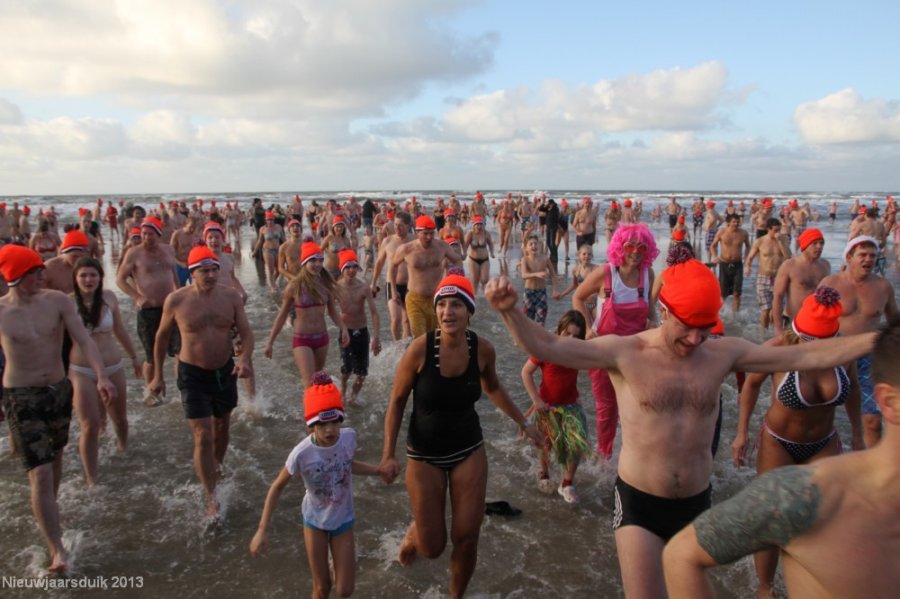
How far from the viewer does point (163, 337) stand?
485 centimetres

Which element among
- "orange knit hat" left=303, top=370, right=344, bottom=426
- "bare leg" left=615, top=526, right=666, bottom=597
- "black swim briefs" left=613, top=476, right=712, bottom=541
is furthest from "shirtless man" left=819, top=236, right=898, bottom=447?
"orange knit hat" left=303, top=370, right=344, bottom=426

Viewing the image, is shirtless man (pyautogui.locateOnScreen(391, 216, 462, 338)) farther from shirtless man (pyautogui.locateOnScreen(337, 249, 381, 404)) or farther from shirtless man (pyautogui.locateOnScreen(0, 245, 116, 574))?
shirtless man (pyautogui.locateOnScreen(0, 245, 116, 574))

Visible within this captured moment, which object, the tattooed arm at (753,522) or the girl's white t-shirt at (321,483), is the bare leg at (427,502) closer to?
the girl's white t-shirt at (321,483)

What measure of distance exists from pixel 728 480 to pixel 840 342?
117 inches

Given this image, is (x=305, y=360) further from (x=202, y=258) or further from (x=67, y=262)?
(x=67, y=262)

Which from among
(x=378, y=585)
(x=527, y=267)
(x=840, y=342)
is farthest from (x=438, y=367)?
(x=527, y=267)

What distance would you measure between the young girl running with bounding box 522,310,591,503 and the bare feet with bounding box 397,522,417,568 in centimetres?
151

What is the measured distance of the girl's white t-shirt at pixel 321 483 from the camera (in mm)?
3320

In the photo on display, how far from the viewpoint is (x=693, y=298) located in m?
2.44

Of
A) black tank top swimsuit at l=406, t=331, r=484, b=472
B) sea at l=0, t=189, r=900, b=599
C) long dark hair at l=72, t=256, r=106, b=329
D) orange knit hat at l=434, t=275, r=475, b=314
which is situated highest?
orange knit hat at l=434, t=275, r=475, b=314

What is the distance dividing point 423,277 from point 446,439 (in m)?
4.57

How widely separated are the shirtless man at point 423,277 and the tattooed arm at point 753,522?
6.24 metres

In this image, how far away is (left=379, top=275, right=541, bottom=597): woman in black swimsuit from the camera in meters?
3.44

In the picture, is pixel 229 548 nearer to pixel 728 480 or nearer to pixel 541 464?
pixel 541 464
